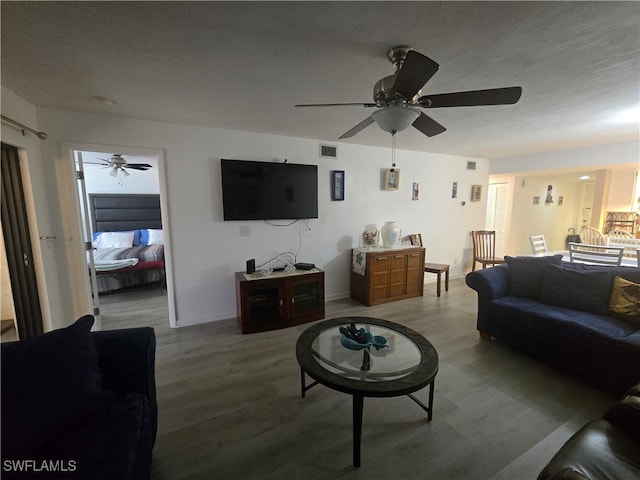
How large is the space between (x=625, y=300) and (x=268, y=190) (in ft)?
11.7

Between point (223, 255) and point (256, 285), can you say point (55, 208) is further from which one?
point (256, 285)

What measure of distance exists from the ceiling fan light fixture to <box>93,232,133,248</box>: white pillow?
5117 mm

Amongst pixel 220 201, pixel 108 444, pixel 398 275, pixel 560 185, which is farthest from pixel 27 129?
pixel 560 185

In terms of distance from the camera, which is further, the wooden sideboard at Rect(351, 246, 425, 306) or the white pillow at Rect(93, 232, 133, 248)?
the white pillow at Rect(93, 232, 133, 248)

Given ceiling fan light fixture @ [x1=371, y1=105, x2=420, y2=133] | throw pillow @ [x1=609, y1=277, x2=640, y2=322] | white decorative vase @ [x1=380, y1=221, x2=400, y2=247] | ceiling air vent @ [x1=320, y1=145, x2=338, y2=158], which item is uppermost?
ceiling air vent @ [x1=320, y1=145, x2=338, y2=158]

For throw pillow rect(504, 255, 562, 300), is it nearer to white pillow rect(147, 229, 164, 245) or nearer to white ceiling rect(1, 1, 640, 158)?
white ceiling rect(1, 1, 640, 158)

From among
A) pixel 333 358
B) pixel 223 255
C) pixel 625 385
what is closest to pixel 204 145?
pixel 223 255

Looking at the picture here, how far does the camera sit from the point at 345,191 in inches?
152

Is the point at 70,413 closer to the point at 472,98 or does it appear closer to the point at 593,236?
the point at 472,98

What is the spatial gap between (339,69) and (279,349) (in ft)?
A: 8.05

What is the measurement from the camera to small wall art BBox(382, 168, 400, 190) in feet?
13.5

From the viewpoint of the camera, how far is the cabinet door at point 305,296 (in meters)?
3.10

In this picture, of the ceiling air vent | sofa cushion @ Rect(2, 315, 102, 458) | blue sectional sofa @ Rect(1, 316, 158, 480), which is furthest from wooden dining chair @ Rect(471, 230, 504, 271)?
sofa cushion @ Rect(2, 315, 102, 458)

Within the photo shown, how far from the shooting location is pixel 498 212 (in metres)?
6.68
